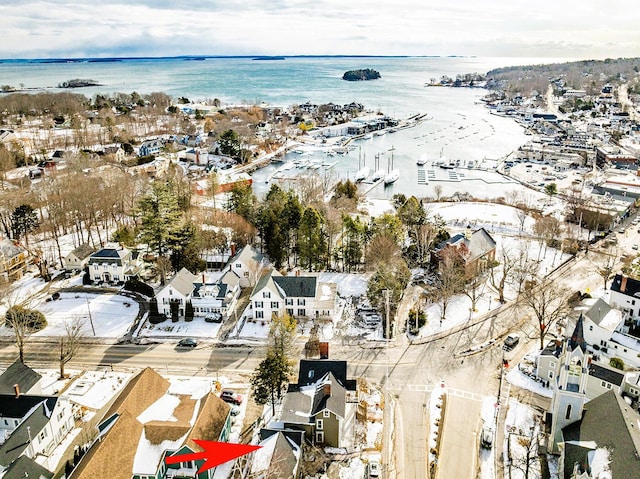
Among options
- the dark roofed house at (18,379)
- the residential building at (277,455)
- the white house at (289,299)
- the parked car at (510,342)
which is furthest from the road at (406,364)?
the residential building at (277,455)

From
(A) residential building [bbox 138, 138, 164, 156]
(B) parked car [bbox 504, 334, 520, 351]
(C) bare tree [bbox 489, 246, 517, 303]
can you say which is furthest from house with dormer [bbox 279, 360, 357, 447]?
(A) residential building [bbox 138, 138, 164, 156]

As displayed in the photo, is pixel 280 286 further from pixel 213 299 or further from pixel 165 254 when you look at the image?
pixel 165 254

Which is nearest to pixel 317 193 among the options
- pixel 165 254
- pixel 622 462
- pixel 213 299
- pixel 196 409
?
pixel 165 254

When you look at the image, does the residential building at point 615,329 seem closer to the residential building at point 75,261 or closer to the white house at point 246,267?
the white house at point 246,267

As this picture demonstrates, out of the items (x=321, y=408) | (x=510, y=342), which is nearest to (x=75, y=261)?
(x=321, y=408)

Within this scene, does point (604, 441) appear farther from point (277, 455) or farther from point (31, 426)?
point (31, 426)

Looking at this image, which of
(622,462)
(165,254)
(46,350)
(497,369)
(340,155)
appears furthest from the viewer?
(340,155)
